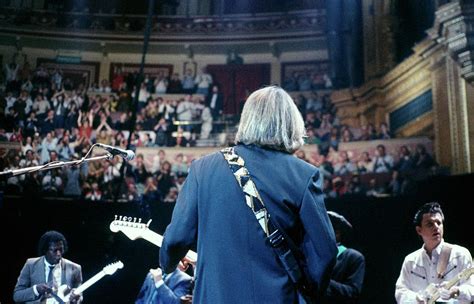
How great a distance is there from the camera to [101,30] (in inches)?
637

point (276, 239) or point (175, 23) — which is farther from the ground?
point (175, 23)

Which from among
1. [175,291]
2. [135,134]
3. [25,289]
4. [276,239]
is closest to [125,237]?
[25,289]

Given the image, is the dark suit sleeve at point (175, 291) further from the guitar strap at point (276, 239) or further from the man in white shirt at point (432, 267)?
the guitar strap at point (276, 239)

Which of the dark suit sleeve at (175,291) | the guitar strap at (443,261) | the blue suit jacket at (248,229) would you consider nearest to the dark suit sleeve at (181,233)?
the blue suit jacket at (248,229)

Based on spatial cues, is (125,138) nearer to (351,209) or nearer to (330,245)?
(351,209)

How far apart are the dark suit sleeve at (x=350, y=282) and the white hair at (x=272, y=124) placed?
223 cm

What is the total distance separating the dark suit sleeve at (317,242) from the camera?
1.92m

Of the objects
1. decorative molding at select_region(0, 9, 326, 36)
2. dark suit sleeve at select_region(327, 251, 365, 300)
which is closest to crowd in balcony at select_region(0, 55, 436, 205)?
decorative molding at select_region(0, 9, 326, 36)

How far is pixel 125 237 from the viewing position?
9258mm

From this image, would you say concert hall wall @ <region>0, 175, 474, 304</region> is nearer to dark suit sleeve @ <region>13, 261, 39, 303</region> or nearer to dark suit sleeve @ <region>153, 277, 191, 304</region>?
dark suit sleeve @ <region>13, 261, 39, 303</region>

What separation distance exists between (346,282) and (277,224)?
2.54 m

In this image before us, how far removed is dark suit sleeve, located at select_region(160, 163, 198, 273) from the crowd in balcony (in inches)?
326

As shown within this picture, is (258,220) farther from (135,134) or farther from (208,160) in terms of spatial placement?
(135,134)

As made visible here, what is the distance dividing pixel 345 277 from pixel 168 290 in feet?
4.57
